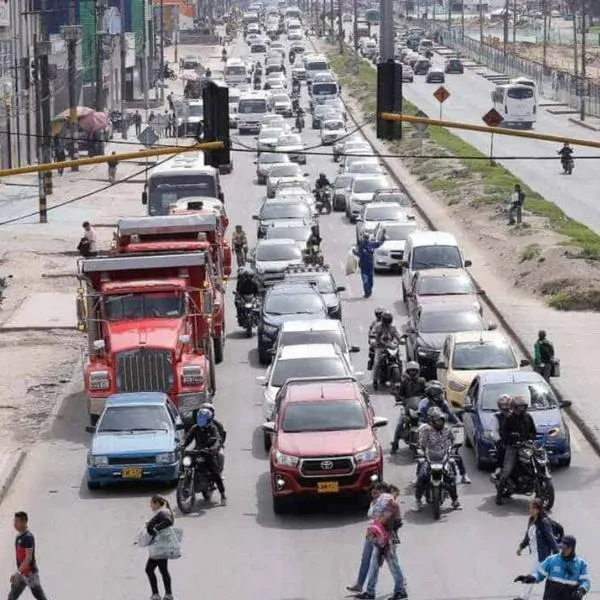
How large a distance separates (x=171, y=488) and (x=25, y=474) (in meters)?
2.81

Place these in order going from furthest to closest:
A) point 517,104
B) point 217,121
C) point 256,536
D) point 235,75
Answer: point 235,75
point 517,104
point 217,121
point 256,536

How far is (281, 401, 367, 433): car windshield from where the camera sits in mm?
27125

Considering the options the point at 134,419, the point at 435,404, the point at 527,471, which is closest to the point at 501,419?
the point at 527,471

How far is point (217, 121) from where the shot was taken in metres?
26.8

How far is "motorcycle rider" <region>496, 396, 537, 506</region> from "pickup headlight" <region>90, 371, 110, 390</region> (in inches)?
337

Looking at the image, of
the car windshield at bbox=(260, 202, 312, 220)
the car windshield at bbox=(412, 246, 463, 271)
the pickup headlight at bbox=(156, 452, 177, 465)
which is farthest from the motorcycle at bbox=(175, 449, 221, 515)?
the car windshield at bbox=(260, 202, 312, 220)

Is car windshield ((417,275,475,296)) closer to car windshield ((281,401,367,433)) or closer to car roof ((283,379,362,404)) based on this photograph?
car roof ((283,379,362,404))

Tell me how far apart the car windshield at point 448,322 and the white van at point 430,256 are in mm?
7437

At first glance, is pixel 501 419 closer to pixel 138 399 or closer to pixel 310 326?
pixel 138 399

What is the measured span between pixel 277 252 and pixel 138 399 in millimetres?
19764

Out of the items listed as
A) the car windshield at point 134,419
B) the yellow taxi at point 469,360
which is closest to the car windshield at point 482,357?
the yellow taxi at point 469,360

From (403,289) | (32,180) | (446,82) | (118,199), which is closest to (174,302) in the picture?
(403,289)

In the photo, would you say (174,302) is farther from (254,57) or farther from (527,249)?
(254,57)

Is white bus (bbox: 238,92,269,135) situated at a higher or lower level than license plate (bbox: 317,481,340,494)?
lower
